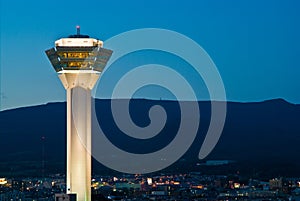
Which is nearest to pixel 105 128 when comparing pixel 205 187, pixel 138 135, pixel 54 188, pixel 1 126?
pixel 138 135

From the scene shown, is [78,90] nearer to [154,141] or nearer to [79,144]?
[79,144]

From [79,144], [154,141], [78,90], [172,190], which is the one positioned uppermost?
[154,141]

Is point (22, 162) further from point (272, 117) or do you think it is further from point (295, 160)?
point (272, 117)

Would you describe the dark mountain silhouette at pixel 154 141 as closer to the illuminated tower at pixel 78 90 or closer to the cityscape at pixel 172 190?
the cityscape at pixel 172 190

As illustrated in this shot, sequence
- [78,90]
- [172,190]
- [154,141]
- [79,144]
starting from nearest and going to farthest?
[79,144] < [78,90] < [172,190] < [154,141]

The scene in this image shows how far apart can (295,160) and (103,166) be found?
31316 mm

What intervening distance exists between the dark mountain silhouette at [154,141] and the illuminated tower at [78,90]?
77.5 meters

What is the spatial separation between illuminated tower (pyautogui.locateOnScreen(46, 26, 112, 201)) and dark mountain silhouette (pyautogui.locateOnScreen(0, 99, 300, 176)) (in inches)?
3053

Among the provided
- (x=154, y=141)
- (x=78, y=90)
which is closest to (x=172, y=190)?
(x=78, y=90)

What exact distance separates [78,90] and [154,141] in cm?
11909

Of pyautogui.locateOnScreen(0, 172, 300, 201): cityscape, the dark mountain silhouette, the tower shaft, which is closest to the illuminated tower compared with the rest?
the tower shaft

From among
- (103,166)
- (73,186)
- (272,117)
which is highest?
(272,117)

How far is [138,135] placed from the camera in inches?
6718

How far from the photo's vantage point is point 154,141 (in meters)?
168
